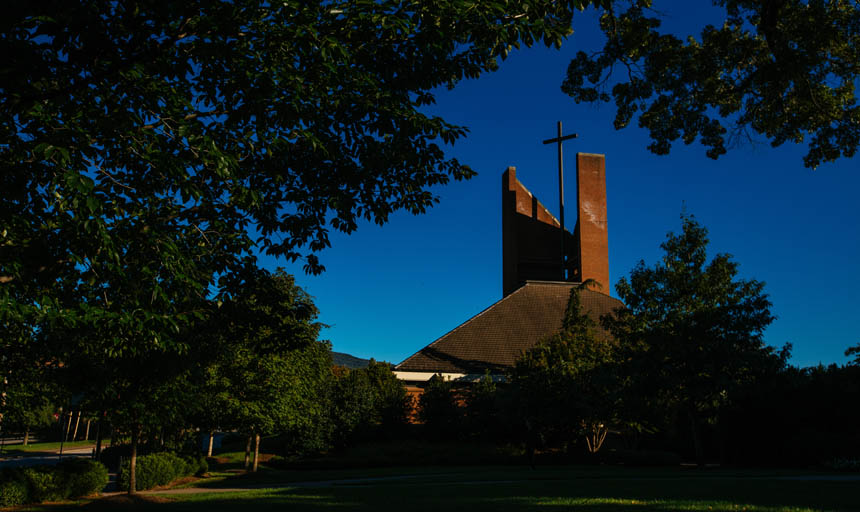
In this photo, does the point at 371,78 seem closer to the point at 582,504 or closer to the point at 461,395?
the point at 582,504

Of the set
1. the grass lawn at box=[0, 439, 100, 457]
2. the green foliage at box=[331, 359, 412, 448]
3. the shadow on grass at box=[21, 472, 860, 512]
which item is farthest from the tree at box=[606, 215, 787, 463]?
the grass lawn at box=[0, 439, 100, 457]

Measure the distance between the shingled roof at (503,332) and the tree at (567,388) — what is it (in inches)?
254

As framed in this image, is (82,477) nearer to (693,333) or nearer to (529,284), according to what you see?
(693,333)

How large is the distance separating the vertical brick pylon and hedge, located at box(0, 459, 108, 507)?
36.2m

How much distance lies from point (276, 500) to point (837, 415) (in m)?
22.7

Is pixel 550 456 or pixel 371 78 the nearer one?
pixel 371 78

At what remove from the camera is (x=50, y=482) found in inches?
801

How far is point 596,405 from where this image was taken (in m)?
26.2

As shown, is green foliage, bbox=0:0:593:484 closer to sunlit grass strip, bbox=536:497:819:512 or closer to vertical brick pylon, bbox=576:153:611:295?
sunlit grass strip, bbox=536:497:819:512

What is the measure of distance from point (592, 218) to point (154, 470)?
37246 millimetres

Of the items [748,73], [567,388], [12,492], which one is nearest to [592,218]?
[567,388]

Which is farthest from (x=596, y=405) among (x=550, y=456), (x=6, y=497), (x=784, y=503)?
(x=6, y=497)

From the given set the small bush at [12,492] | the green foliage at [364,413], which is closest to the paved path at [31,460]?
the green foliage at [364,413]

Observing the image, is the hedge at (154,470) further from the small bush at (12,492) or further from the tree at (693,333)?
the tree at (693,333)
